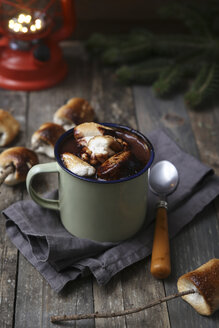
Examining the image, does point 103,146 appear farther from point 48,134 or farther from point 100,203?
point 48,134

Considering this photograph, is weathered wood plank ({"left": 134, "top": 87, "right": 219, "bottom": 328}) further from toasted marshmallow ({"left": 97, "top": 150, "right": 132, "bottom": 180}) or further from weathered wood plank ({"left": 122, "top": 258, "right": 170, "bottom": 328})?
toasted marshmallow ({"left": 97, "top": 150, "right": 132, "bottom": 180})

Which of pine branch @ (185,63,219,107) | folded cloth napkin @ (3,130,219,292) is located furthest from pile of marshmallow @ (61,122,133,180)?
pine branch @ (185,63,219,107)

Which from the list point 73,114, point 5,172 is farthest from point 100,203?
point 73,114

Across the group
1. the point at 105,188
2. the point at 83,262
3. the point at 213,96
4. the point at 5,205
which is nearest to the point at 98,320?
the point at 83,262

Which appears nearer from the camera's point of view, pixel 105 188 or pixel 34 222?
pixel 105 188

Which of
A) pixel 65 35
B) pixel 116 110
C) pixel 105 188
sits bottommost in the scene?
pixel 116 110

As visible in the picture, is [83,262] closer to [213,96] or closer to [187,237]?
[187,237]

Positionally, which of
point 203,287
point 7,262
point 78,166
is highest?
point 78,166
